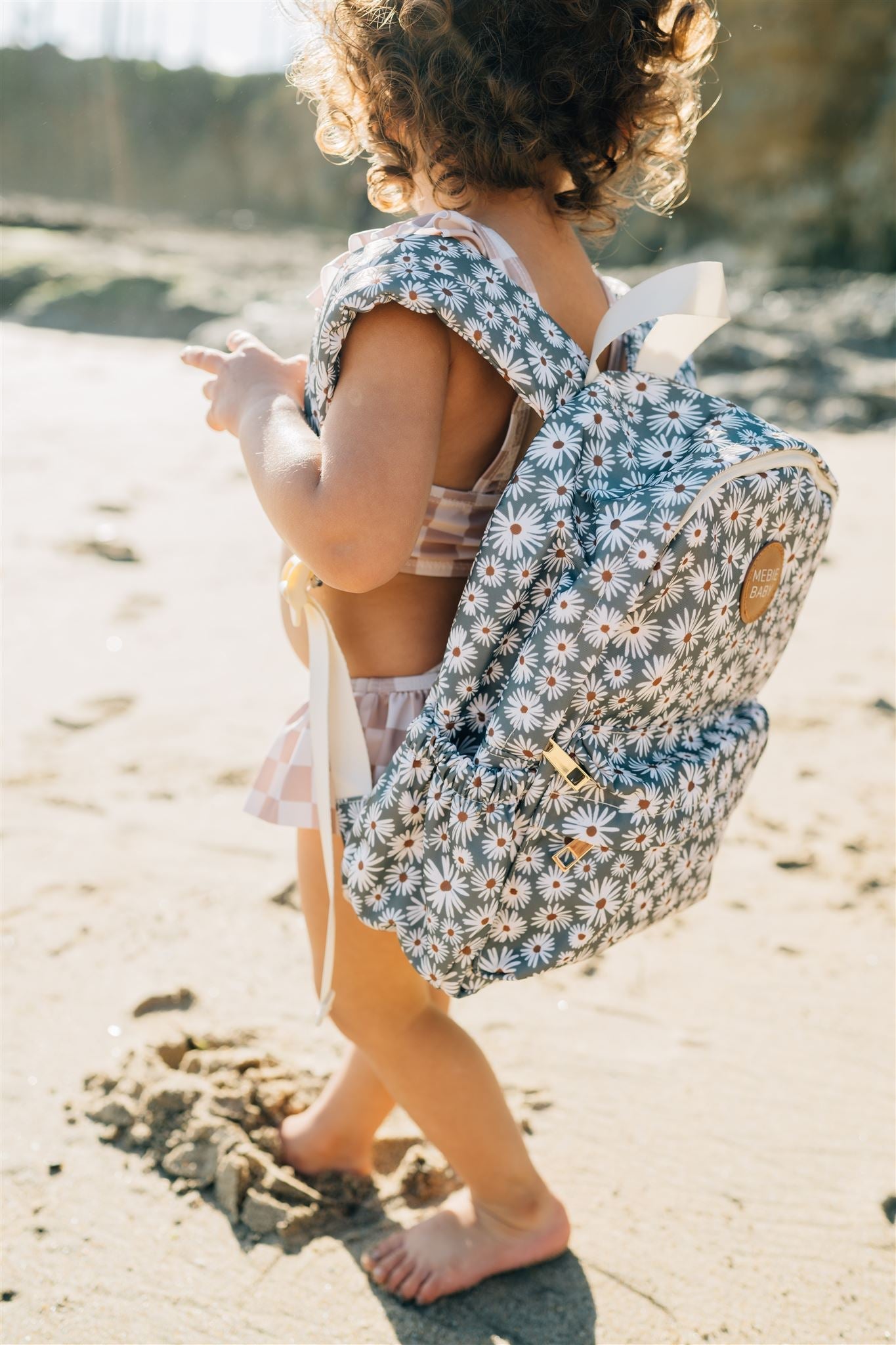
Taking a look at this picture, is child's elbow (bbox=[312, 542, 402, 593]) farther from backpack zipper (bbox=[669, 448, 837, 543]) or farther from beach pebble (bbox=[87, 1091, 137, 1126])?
beach pebble (bbox=[87, 1091, 137, 1126])

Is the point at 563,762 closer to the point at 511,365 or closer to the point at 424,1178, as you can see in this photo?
the point at 511,365

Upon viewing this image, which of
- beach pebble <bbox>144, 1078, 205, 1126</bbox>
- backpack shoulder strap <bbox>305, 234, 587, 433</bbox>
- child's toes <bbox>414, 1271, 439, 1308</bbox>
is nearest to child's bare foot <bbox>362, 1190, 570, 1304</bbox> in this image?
child's toes <bbox>414, 1271, 439, 1308</bbox>

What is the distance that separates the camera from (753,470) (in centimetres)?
123

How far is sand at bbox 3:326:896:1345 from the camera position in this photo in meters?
1.57

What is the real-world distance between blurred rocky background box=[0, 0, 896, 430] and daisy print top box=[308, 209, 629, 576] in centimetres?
18

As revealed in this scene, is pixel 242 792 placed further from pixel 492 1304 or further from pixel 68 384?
pixel 68 384

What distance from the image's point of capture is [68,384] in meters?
7.54

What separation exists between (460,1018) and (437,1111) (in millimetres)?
624

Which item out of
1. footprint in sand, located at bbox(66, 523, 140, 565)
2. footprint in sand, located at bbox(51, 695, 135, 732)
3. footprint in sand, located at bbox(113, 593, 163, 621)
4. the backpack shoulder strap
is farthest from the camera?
footprint in sand, located at bbox(66, 523, 140, 565)

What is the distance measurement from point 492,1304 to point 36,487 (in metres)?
4.24

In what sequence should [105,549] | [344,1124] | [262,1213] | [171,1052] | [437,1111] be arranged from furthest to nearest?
1. [105,549]
2. [171,1052]
3. [344,1124]
4. [262,1213]
5. [437,1111]

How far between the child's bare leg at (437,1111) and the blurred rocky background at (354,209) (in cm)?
98

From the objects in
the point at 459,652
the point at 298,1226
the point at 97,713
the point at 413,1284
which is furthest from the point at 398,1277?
the point at 97,713

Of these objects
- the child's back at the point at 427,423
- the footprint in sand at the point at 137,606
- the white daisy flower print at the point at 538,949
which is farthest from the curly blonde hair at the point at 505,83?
the footprint in sand at the point at 137,606
